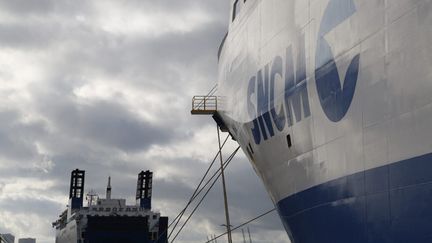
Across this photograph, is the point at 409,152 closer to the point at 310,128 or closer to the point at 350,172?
the point at 350,172

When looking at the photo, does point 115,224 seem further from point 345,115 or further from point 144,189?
point 345,115

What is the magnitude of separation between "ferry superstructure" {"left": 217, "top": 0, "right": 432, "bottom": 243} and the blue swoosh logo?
0.8 inches

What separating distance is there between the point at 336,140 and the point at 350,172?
2.40 ft

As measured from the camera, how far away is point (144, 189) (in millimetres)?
58719

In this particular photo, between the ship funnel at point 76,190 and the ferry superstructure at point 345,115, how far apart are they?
4787 centimetres

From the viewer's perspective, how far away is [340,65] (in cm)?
1066

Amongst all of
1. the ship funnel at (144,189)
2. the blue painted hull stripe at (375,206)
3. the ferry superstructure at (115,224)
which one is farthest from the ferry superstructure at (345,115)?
the ship funnel at (144,189)

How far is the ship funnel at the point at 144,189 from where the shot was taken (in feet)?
188

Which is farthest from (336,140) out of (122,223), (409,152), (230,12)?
(122,223)

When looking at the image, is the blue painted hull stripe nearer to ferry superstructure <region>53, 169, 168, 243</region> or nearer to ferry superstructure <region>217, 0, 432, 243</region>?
ferry superstructure <region>217, 0, 432, 243</region>

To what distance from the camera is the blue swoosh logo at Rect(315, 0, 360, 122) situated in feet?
33.9

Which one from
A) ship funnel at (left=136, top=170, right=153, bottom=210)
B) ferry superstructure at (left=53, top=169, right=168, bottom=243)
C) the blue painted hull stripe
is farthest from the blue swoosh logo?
ship funnel at (left=136, top=170, right=153, bottom=210)

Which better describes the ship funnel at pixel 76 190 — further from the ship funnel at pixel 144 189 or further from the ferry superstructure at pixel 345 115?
the ferry superstructure at pixel 345 115

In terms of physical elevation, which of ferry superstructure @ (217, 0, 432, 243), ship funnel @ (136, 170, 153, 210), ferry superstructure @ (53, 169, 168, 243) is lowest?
ferry superstructure @ (217, 0, 432, 243)
